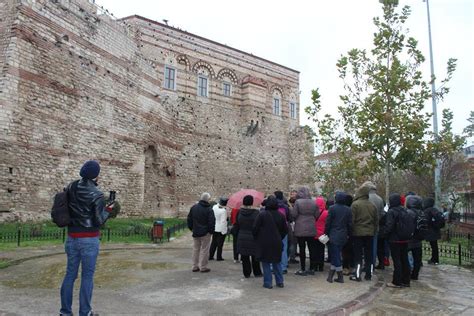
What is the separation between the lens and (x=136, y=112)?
2272 cm

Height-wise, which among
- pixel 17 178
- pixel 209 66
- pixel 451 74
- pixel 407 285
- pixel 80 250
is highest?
pixel 209 66

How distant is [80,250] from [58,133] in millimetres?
13930

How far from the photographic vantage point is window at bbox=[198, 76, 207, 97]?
30997 mm

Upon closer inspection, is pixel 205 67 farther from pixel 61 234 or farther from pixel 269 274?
pixel 269 274

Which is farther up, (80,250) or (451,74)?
(451,74)

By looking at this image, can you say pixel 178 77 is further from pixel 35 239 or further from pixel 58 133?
pixel 35 239

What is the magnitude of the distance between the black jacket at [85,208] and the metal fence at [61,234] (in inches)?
323

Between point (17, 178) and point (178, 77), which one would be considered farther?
point (178, 77)

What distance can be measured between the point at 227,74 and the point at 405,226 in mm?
26779

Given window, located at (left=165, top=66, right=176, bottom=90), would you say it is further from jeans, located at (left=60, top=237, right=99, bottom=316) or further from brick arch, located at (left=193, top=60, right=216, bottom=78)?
jeans, located at (left=60, top=237, right=99, bottom=316)

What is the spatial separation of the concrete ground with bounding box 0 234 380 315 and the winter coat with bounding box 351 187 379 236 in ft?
3.28

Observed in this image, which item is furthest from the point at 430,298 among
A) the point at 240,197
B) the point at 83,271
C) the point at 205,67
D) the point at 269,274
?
the point at 205,67

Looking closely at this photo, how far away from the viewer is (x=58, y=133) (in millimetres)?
17422

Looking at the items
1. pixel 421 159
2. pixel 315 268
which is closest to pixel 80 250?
pixel 315 268
